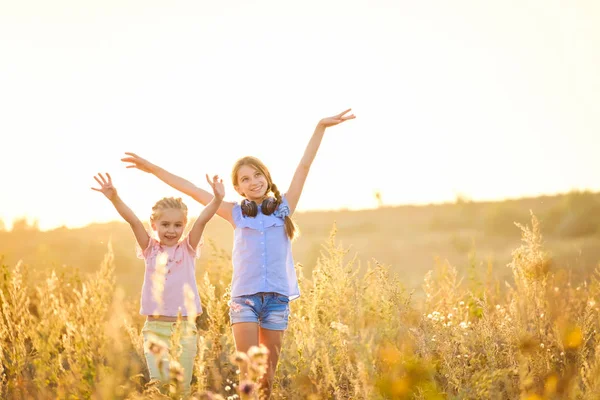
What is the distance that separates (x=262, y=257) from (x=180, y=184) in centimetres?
85

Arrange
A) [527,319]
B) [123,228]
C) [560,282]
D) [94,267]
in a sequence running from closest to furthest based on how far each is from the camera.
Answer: [527,319], [560,282], [94,267], [123,228]

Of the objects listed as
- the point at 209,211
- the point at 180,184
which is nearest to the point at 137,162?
the point at 180,184

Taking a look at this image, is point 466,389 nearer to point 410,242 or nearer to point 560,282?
point 560,282

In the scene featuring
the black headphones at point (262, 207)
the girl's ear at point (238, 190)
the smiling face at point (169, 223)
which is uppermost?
the girl's ear at point (238, 190)

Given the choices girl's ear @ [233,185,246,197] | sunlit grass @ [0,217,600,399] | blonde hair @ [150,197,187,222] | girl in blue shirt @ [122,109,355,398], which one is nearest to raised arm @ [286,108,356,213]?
girl in blue shirt @ [122,109,355,398]

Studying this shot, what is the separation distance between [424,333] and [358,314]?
0.99m

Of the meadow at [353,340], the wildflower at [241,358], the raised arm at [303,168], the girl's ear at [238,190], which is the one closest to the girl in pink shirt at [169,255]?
the meadow at [353,340]

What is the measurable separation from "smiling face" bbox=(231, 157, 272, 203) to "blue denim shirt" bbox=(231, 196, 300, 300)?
0.12 metres

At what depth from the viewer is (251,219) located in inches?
180

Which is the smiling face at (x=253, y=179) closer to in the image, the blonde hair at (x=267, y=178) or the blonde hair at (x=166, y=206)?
the blonde hair at (x=267, y=178)

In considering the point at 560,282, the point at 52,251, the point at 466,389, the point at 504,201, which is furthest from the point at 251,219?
the point at 504,201

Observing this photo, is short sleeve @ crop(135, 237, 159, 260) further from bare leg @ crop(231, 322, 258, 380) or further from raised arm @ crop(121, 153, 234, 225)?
bare leg @ crop(231, 322, 258, 380)

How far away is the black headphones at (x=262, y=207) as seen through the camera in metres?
4.57

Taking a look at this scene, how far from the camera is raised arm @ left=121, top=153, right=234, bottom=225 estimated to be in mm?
4680
